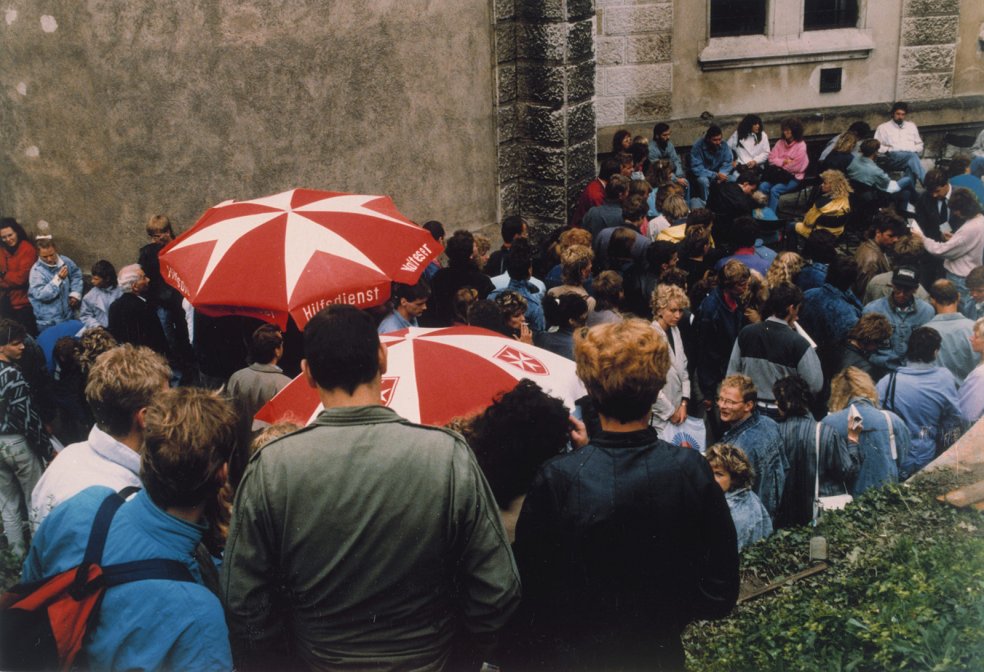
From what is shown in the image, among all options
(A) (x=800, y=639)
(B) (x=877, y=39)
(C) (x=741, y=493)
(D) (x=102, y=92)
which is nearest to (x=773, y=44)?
(B) (x=877, y=39)

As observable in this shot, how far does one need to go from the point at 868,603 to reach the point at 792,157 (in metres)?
10.9

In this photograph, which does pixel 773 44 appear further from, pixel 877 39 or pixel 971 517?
pixel 971 517

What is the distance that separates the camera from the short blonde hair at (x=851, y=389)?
22.5 ft

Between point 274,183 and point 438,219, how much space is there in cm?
206

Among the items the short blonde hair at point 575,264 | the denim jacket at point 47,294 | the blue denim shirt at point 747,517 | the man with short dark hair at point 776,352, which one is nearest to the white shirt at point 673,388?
the man with short dark hair at point 776,352

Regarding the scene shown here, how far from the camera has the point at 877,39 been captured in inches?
648

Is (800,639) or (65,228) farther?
(65,228)

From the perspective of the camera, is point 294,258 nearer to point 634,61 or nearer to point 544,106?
point 544,106

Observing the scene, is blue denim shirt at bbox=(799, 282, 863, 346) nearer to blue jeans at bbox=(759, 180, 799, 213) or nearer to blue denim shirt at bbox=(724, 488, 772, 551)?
blue denim shirt at bbox=(724, 488, 772, 551)

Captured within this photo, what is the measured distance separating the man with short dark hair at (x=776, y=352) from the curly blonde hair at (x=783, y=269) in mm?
742

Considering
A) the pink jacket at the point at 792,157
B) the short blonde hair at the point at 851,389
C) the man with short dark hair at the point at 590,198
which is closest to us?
the short blonde hair at the point at 851,389

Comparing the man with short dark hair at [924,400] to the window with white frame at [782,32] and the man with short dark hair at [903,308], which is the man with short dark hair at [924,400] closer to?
the man with short dark hair at [903,308]

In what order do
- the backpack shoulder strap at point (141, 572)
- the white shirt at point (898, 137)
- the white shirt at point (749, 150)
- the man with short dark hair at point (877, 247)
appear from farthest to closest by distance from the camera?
the white shirt at point (898, 137)
the white shirt at point (749, 150)
the man with short dark hair at point (877, 247)
the backpack shoulder strap at point (141, 572)

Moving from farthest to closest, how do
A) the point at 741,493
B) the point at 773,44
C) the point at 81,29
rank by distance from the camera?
the point at 773,44 < the point at 81,29 < the point at 741,493
